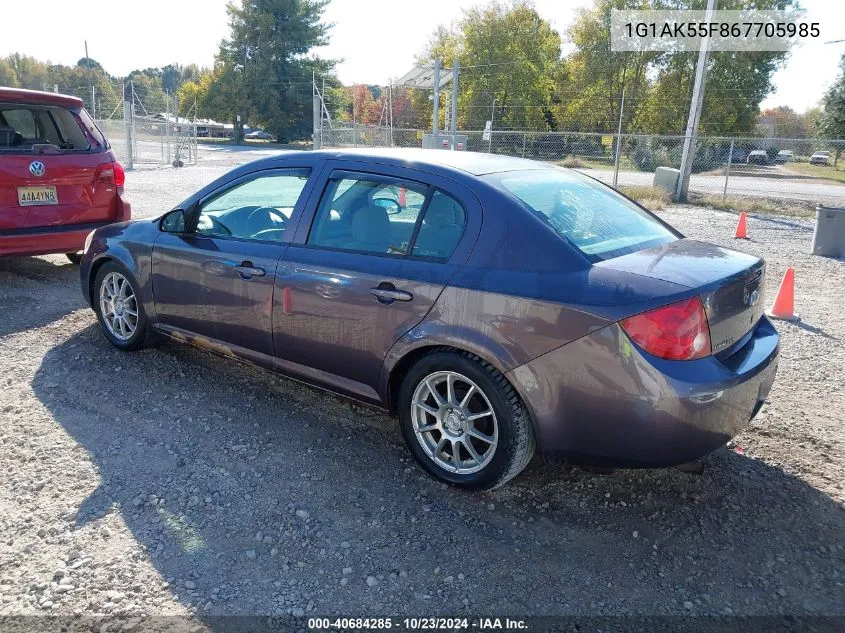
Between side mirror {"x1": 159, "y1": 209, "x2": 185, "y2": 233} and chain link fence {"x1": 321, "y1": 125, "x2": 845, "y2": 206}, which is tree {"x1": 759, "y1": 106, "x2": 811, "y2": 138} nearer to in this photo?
chain link fence {"x1": 321, "y1": 125, "x2": 845, "y2": 206}

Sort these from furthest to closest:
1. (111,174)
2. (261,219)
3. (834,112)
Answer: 1. (834,112)
2. (111,174)
3. (261,219)

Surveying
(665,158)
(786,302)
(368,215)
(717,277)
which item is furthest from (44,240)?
(665,158)

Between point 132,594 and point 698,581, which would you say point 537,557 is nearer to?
point 698,581

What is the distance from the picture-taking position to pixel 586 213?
11.1 feet

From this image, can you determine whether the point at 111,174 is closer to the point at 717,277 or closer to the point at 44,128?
the point at 44,128

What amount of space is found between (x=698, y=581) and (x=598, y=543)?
0.42m

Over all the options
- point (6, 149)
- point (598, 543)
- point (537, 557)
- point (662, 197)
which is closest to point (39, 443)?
point (537, 557)

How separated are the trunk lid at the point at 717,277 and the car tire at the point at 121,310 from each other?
11.2ft

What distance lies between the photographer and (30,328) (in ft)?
17.8

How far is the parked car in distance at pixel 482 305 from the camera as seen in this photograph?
2.71 m

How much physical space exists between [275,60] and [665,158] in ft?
118

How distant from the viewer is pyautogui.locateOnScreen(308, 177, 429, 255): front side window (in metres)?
3.39

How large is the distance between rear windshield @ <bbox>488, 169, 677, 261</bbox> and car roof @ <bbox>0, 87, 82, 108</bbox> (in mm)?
5250

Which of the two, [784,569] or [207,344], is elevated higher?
[207,344]
